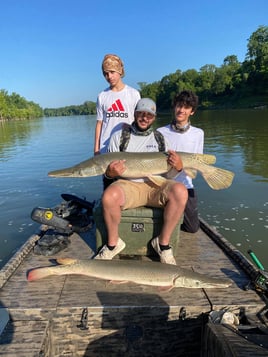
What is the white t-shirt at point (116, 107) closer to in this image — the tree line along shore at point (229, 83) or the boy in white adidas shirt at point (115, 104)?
the boy in white adidas shirt at point (115, 104)

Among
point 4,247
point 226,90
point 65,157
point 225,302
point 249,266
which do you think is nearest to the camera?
point 225,302

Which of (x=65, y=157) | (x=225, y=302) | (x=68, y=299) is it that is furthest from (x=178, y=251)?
(x=65, y=157)

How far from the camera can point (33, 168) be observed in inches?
567

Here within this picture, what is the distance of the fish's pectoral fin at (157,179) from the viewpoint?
145 inches

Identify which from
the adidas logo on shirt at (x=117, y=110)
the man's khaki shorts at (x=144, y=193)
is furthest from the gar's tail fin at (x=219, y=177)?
the adidas logo on shirt at (x=117, y=110)

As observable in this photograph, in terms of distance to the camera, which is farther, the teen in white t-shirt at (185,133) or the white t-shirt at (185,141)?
the white t-shirt at (185,141)

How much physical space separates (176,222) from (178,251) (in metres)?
0.70

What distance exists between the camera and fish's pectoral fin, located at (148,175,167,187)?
3695 millimetres

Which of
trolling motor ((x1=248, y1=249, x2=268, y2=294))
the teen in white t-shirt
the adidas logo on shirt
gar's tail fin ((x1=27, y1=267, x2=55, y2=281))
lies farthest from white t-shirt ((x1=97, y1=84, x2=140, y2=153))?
trolling motor ((x1=248, y1=249, x2=268, y2=294))

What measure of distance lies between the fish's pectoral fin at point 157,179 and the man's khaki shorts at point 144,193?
0.14 feet

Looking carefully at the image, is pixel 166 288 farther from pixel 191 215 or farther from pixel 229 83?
pixel 229 83

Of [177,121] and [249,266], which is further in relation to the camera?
[177,121]

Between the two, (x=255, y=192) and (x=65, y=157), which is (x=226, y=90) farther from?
(x=255, y=192)

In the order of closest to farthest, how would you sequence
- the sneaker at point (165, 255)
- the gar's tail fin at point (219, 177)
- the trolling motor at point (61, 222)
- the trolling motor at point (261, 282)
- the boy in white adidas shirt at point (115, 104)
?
1. the trolling motor at point (261, 282)
2. the sneaker at point (165, 255)
3. the gar's tail fin at point (219, 177)
4. the trolling motor at point (61, 222)
5. the boy in white adidas shirt at point (115, 104)
